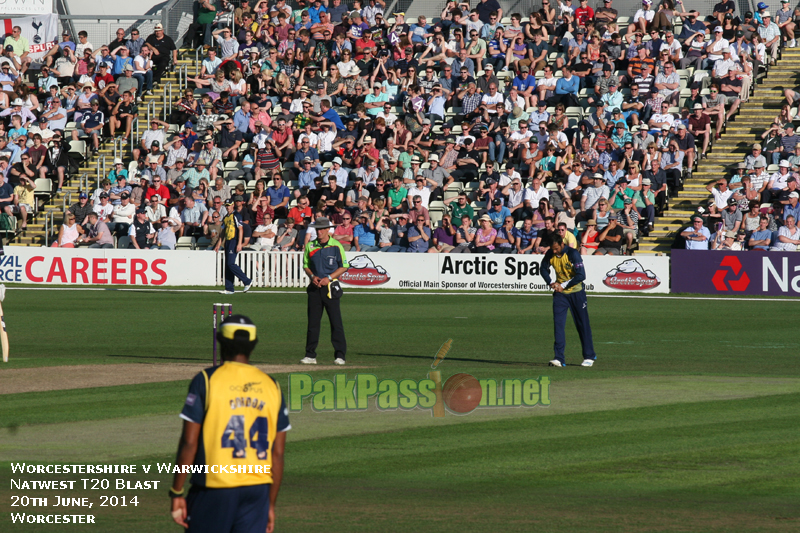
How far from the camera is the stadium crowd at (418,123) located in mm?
32656

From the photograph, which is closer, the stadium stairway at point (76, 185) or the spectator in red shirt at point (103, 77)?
the stadium stairway at point (76, 185)

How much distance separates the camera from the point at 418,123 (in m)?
35.9

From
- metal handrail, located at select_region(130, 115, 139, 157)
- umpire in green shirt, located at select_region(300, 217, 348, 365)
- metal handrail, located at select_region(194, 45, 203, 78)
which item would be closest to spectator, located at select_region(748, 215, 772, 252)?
umpire in green shirt, located at select_region(300, 217, 348, 365)

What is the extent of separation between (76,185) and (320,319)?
24.4m

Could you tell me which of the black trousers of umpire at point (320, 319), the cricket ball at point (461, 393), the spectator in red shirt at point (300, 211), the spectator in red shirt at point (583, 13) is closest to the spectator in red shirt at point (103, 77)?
the spectator in red shirt at point (300, 211)

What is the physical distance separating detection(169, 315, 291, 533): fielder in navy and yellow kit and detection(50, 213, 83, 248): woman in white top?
3049cm

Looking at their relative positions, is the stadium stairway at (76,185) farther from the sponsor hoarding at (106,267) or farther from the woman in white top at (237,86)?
the woman in white top at (237,86)

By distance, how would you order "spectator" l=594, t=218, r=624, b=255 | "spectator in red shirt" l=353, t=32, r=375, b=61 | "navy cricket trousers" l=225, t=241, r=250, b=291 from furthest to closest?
1. "spectator in red shirt" l=353, t=32, r=375, b=61
2. "spectator" l=594, t=218, r=624, b=255
3. "navy cricket trousers" l=225, t=241, r=250, b=291

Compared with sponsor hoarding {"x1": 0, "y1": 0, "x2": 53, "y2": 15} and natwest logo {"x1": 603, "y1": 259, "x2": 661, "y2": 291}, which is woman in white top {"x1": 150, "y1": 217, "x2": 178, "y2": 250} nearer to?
natwest logo {"x1": 603, "y1": 259, "x2": 661, "y2": 291}

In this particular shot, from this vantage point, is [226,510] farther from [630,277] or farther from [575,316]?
[630,277]

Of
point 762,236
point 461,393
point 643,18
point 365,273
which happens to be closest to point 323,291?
point 461,393

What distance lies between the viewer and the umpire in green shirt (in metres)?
16.7

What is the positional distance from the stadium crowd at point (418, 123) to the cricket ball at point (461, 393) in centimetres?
1756

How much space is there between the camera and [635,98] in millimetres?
34312
